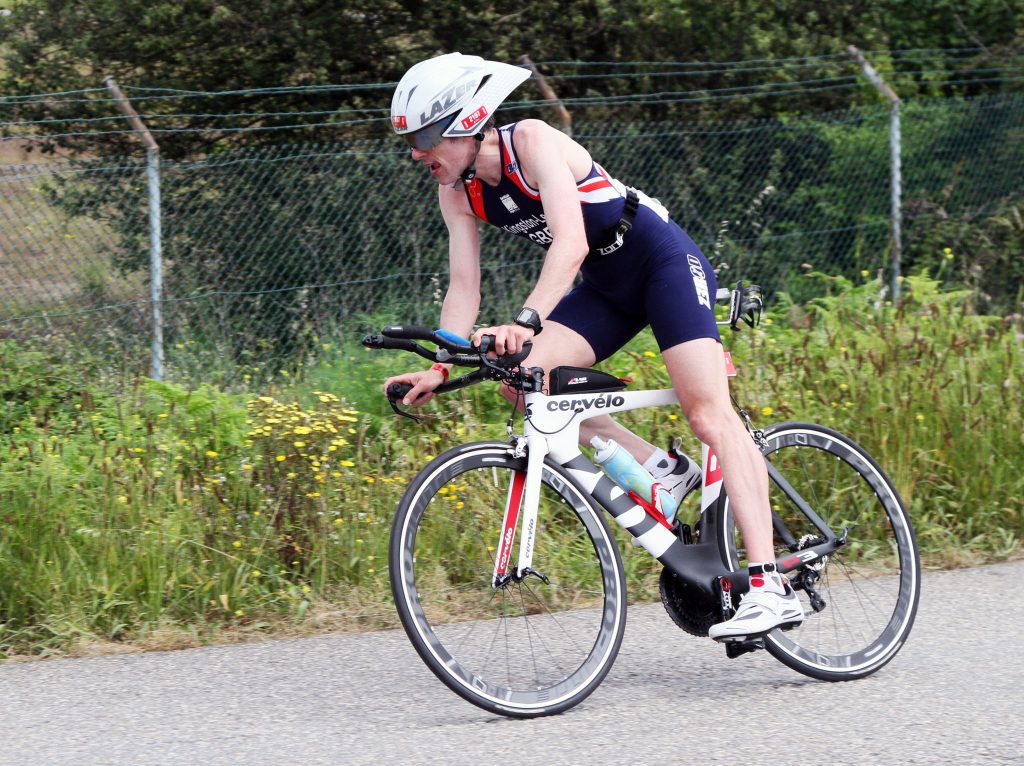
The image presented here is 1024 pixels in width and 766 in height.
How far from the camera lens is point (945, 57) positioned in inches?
582

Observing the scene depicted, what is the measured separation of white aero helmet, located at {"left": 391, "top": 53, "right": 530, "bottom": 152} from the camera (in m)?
3.86

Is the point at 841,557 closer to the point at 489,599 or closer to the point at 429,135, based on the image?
the point at 489,599

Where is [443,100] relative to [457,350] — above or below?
above

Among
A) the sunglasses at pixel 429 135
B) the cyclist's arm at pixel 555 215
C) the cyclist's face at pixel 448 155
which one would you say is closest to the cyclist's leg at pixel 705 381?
the cyclist's arm at pixel 555 215

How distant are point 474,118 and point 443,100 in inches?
4.5

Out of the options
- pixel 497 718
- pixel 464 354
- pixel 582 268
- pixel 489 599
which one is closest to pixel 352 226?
pixel 582 268

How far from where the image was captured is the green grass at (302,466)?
491 centimetres

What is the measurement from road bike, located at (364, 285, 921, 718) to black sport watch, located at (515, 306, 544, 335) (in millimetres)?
111

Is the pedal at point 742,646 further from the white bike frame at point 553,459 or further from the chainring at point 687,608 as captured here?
the white bike frame at point 553,459

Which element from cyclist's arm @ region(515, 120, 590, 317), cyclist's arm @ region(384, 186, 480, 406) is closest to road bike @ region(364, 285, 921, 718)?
cyclist's arm @ region(515, 120, 590, 317)

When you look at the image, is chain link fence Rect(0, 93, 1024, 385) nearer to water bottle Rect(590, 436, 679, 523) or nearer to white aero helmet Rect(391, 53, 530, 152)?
water bottle Rect(590, 436, 679, 523)

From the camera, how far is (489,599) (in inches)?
165

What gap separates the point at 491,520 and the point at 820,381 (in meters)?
2.67

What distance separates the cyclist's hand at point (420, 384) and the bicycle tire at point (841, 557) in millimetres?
1007
